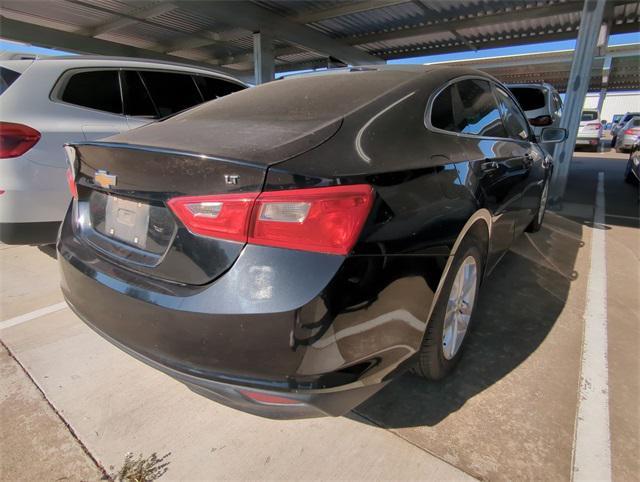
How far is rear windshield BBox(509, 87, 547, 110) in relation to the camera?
293 inches

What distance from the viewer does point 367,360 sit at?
53.0 inches

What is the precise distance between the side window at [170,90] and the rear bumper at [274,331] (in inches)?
117

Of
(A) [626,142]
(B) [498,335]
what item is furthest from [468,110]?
(A) [626,142]

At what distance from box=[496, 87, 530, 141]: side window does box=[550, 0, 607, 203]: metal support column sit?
9.92ft

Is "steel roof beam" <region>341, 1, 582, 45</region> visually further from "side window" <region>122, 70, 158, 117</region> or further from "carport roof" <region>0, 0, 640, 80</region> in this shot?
"side window" <region>122, 70, 158, 117</region>

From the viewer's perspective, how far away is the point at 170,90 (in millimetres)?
4078

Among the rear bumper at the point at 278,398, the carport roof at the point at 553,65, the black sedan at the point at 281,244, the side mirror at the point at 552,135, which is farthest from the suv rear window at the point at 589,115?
the rear bumper at the point at 278,398

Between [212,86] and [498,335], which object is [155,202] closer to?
[498,335]

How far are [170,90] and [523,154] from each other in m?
3.36

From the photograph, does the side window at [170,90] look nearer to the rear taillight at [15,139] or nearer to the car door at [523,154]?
the rear taillight at [15,139]

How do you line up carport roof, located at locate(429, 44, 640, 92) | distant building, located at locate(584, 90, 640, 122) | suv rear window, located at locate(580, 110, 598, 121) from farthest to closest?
distant building, located at locate(584, 90, 640, 122) < carport roof, located at locate(429, 44, 640, 92) < suv rear window, located at locate(580, 110, 598, 121)

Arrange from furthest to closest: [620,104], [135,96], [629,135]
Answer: [620,104] < [629,135] < [135,96]

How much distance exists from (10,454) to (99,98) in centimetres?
273

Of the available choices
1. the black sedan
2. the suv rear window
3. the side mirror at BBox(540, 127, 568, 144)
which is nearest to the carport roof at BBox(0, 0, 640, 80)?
the suv rear window
